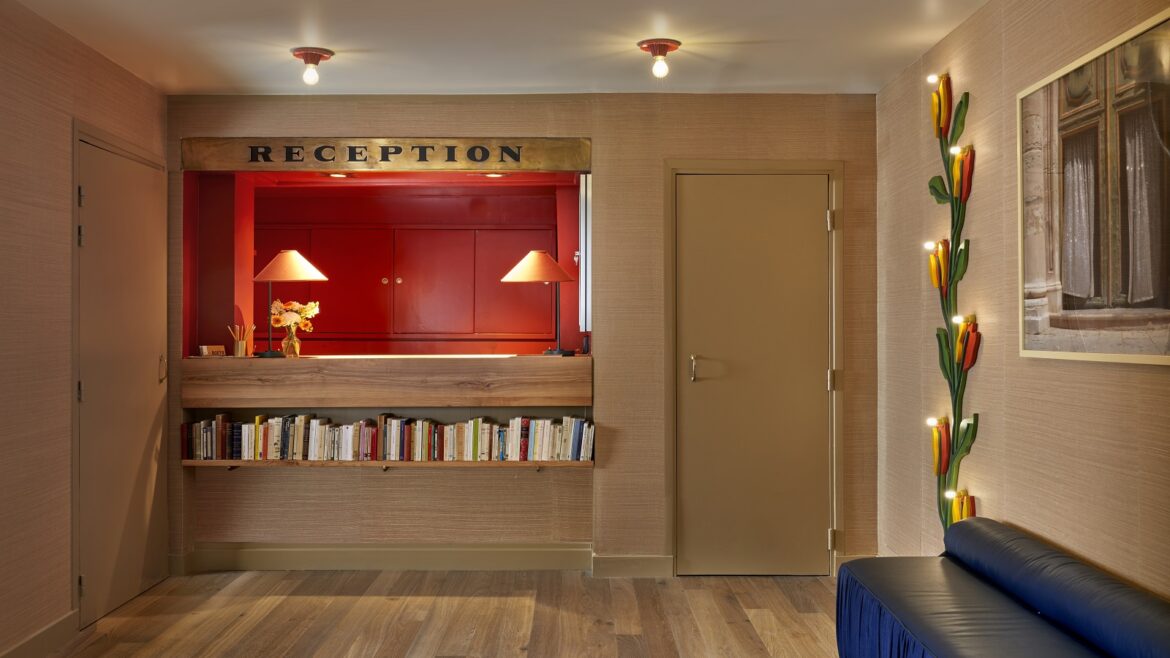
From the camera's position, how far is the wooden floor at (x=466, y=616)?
367cm

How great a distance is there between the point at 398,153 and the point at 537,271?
984 millimetres

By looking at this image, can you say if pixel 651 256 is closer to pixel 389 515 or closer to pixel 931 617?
pixel 389 515

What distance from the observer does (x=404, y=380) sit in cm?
471

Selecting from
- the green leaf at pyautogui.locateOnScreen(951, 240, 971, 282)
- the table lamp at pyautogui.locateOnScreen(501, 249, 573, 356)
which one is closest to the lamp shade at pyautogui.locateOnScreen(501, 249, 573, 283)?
the table lamp at pyautogui.locateOnScreen(501, 249, 573, 356)

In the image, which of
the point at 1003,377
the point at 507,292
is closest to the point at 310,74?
the point at 507,292

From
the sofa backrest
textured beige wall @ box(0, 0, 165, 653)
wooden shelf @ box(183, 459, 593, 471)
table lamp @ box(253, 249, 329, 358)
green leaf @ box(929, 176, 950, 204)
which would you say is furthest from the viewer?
table lamp @ box(253, 249, 329, 358)

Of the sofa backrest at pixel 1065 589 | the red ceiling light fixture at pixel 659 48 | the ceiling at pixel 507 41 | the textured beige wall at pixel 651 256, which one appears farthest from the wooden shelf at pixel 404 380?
the sofa backrest at pixel 1065 589

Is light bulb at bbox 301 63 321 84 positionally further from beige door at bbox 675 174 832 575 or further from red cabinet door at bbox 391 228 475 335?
red cabinet door at bbox 391 228 475 335

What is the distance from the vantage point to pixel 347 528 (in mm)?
4848

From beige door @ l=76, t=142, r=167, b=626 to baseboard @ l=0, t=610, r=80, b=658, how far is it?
0.40 ft

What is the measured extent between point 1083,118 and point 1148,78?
31cm

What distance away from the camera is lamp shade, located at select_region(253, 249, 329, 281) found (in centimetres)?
474

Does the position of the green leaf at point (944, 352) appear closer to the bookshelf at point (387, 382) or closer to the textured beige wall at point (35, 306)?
the bookshelf at point (387, 382)

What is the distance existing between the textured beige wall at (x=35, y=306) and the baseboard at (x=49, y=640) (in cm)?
3
